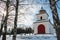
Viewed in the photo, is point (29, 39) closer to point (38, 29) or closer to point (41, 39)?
point (41, 39)

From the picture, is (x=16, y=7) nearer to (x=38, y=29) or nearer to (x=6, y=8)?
(x=6, y=8)

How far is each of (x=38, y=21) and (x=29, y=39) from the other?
90.1 feet

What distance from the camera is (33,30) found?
46688 mm

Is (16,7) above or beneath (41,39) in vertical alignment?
above

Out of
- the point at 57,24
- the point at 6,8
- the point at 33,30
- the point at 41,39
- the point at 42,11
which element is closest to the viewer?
the point at 57,24

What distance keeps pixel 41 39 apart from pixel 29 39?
1.59 m

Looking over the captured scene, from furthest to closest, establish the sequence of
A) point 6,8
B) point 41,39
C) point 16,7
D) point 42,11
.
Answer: point 42,11 → point 41,39 → point 6,8 → point 16,7

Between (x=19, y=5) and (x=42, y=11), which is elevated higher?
(x=42, y=11)

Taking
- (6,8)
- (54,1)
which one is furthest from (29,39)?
(54,1)

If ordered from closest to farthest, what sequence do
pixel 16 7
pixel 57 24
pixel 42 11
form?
pixel 57 24 → pixel 16 7 → pixel 42 11

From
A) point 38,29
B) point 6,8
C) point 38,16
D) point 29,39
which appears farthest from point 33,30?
point 6,8

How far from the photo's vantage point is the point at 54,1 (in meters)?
8.97

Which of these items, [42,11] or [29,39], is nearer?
[29,39]

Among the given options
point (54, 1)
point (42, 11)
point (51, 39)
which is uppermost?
point (42, 11)
